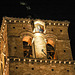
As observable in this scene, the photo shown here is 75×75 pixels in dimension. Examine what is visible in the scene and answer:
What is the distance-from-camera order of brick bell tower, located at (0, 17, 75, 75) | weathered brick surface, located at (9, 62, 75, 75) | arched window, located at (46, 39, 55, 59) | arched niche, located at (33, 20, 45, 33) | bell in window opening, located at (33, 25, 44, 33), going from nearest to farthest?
1. weathered brick surface, located at (9, 62, 75, 75)
2. brick bell tower, located at (0, 17, 75, 75)
3. arched window, located at (46, 39, 55, 59)
4. bell in window opening, located at (33, 25, 44, 33)
5. arched niche, located at (33, 20, 45, 33)

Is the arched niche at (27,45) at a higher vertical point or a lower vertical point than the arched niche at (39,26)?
lower

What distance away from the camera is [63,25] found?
47.0 metres

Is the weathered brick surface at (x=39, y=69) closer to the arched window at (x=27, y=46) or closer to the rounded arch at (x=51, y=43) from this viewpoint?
the arched window at (x=27, y=46)

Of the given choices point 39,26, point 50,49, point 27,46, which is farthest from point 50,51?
point 39,26

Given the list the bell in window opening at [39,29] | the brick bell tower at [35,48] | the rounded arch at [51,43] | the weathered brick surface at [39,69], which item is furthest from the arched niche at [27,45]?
the weathered brick surface at [39,69]

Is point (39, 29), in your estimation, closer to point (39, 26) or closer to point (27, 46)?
point (39, 26)

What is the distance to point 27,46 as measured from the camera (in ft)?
148

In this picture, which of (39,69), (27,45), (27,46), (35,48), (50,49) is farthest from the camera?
(50,49)

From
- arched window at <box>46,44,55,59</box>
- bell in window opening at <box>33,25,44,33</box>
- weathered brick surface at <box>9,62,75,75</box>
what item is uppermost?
bell in window opening at <box>33,25,44,33</box>

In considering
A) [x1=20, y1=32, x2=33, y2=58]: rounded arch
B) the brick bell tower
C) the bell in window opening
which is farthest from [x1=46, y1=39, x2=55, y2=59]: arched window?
[x1=20, y1=32, x2=33, y2=58]: rounded arch

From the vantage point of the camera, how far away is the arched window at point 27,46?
44.1m

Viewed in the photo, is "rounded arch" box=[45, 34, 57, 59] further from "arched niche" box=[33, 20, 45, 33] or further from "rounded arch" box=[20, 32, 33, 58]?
"rounded arch" box=[20, 32, 33, 58]

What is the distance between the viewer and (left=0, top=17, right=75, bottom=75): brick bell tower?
4116 centimetres

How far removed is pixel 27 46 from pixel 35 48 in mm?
1695
